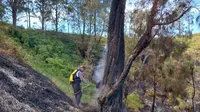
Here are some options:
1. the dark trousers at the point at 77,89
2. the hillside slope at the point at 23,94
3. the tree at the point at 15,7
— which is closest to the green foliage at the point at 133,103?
the dark trousers at the point at 77,89

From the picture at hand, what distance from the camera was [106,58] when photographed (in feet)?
38.3

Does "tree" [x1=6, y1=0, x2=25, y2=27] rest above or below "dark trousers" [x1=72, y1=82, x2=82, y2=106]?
above

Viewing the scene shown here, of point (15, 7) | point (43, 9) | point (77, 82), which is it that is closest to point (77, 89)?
point (77, 82)

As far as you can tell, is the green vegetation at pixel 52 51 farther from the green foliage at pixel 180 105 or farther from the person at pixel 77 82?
the person at pixel 77 82

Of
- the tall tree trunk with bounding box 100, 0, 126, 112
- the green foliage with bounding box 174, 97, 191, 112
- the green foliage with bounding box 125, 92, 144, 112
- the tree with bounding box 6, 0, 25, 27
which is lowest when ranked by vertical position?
the green foliage with bounding box 174, 97, 191, 112

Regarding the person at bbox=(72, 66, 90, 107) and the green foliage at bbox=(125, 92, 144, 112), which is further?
the green foliage at bbox=(125, 92, 144, 112)

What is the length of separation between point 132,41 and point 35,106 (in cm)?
1386

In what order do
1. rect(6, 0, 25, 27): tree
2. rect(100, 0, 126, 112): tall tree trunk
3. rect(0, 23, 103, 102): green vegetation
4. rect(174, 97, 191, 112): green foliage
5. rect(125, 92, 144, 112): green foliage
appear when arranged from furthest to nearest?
1. rect(6, 0, 25, 27): tree
2. rect(174, 97, 191, 112): green foliage
3. rect(0, 23, 103, 102): green vegetation
4. rect(125, 92, 144, 112): green foliage
5. rect(100, 0, 126, 112): tall tree trunk

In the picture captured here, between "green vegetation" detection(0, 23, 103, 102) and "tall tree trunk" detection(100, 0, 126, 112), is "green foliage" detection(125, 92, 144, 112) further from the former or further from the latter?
"tall tree trunk" detection(100, 0, 126, 112)

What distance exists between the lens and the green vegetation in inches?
947

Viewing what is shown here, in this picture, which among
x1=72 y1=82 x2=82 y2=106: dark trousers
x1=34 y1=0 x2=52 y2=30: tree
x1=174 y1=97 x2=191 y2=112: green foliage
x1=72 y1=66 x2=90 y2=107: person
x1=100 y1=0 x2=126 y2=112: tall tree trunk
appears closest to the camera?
x1=100 y1=0 x2=126 y2=112: tall tree trunk

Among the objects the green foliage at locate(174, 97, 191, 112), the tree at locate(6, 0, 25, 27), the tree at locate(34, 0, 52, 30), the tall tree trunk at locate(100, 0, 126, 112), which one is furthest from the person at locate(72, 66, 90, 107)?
the tree at locate(34, 0, 52, 30)

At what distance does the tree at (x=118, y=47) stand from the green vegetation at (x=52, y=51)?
34.9 feet

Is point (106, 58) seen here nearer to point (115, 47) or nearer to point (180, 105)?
point (115, 47)
